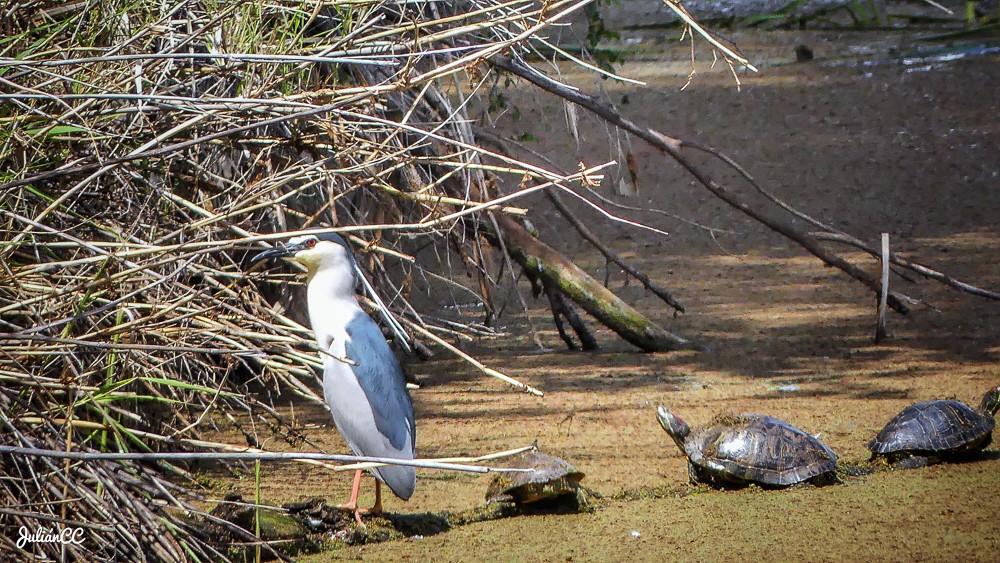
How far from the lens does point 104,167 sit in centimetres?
235

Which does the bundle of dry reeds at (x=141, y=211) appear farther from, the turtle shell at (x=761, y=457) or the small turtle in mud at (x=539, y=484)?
the turtle shell at (x=761, y=457)

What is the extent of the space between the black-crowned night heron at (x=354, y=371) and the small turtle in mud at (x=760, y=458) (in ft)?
3.32

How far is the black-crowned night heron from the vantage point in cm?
347

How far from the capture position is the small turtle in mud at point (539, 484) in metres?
3.46

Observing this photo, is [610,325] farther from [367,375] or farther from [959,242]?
[959,242]

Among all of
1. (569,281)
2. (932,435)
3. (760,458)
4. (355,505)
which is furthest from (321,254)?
(932,435)

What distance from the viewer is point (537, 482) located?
345cm

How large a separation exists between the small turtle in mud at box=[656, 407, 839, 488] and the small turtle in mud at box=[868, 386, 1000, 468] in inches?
9.6

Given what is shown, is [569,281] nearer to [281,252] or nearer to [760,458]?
[760,458]

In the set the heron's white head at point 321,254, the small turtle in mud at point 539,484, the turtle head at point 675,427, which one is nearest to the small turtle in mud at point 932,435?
the turtle head at point 675,427

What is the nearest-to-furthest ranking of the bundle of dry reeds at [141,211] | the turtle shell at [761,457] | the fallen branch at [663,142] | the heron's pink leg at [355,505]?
the bundle of dry reeds at [141,211] < the heron's pink leg at [355,505] < the turtle shell at [761,457] < the fallen branch at [663,142]

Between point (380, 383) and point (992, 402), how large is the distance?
234 centimetres

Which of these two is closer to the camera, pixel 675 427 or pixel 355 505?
pixel 355 505

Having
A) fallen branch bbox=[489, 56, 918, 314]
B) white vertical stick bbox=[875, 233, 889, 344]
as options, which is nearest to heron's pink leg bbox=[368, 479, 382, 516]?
fallen branch bbox=[489, 56, 918, 314]
